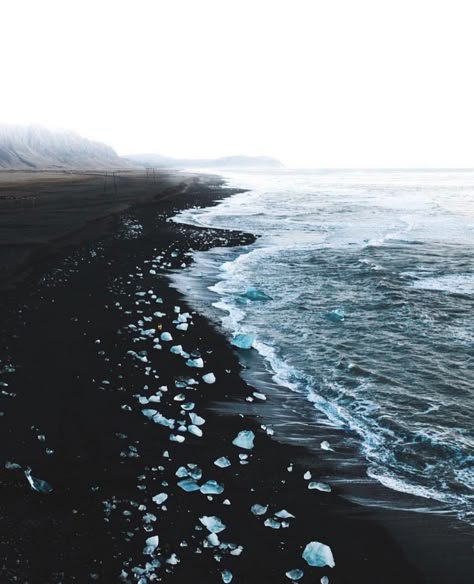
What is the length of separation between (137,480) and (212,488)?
1086 mm

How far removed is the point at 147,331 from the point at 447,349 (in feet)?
26.3

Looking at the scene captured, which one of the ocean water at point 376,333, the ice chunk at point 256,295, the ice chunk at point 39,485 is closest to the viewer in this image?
the ice chunk at point 39,485

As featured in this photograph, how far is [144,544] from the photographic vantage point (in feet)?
17.4

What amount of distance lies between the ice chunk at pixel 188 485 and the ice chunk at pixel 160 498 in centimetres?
31

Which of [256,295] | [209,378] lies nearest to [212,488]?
[209,378]

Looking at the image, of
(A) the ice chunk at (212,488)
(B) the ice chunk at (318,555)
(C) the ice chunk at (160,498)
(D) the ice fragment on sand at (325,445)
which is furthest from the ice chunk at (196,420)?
(B) the ice chunk at (318,555)

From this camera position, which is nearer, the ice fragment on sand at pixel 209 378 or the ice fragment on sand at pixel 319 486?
the ice fragment on sand at pixel 319 486

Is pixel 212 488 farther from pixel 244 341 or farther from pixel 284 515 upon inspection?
pixel 244 341

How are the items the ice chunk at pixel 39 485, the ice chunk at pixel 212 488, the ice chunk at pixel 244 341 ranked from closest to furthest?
the ice chunk at pixel 39 485 → the ice chunk at pixel 212 488 → the ice chunk at pixel 244 341

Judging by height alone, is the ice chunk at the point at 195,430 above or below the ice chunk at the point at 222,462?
above

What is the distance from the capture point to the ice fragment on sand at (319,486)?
660 cm

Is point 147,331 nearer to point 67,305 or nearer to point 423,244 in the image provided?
point 67,305

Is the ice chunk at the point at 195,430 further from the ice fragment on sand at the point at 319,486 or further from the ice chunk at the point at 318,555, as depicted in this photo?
the ice chunk at the point at 318,555

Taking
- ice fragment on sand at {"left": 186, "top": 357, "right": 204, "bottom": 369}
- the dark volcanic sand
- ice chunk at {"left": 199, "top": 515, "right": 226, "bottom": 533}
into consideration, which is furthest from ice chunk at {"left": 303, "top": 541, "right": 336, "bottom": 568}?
ice fragment on sand at {"left": 186, "top": 357, "right": 204, "bottom": 369}
